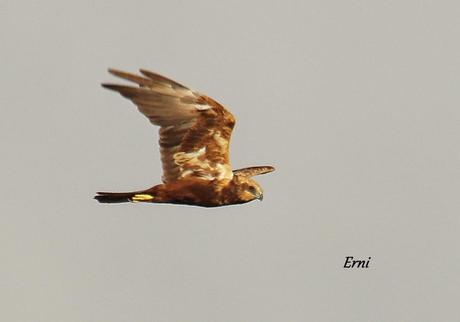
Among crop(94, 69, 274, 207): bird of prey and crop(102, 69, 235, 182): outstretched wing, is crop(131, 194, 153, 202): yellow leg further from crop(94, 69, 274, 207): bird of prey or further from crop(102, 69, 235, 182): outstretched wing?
crop(102, 69, 235, 182): outstretched wing

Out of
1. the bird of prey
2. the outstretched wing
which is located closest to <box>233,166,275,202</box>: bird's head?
the bird of prey

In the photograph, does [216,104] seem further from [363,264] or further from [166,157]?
[363,264]

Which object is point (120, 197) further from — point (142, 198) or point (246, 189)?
point (246, 189)

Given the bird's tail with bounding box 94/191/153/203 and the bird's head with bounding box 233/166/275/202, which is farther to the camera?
the bird's head with bounding box 233/166/275/202

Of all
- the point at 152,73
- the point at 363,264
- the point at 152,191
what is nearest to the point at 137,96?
the point at 152,73

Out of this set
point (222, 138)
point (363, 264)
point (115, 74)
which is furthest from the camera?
point (363, 264)

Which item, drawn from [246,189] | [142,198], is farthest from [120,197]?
[246,189]

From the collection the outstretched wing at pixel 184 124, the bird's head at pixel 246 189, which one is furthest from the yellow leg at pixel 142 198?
the bird's head at pixel 246 189
